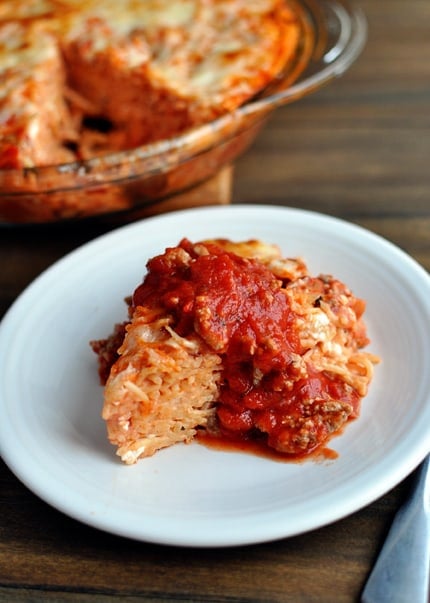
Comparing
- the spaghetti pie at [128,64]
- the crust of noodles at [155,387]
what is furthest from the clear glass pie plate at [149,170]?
the crust of noodles at [155,387]

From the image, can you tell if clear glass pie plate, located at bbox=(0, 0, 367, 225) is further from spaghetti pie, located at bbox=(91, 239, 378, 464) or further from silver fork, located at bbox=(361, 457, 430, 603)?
silver fork, located at bbox=(361, 457, 430, 603)

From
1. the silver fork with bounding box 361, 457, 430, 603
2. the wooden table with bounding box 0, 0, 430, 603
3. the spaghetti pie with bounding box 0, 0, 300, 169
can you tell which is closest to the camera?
the silver fork with bounding box 361, 457, 430, 603

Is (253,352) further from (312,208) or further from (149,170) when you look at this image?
(312,208)

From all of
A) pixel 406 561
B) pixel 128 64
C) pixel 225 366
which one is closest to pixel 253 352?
pixel 225 366

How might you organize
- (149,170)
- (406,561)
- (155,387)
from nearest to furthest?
(406,561) < (155,387) < (149,170)

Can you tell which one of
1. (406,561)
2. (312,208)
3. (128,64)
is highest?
(128,64)

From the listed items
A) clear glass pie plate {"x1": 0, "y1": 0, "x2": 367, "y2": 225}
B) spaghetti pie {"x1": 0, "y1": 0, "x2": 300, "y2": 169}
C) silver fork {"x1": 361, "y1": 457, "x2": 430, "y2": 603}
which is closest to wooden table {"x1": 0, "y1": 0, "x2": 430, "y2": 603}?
silver fork {"x1": 361, "y1": 457, "x2": 430, "y2": 603}
